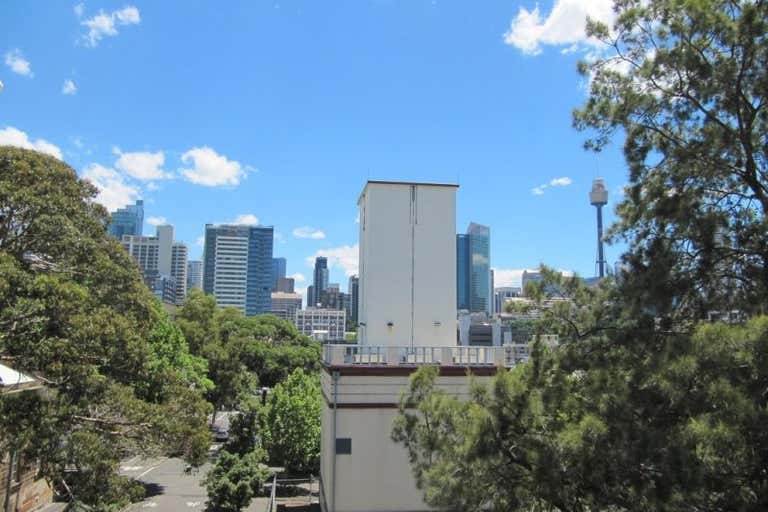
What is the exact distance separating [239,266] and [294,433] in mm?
165633

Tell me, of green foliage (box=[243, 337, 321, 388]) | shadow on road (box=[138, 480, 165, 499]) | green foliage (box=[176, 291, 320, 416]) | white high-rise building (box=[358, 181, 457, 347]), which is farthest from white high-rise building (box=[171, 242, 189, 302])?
white high-rise building (box=[358, 181, 457, 347])

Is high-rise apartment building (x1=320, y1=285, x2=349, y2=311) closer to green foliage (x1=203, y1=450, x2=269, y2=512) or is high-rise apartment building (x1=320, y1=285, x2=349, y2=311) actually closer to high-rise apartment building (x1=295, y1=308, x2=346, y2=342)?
high-rise apartment building (x1=295, y1=308, x2=346, y2=342)

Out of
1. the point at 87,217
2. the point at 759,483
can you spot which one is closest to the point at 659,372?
the point at 759,483

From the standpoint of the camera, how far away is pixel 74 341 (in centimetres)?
862

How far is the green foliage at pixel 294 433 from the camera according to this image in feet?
72.8

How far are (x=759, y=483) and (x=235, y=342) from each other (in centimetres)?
3208

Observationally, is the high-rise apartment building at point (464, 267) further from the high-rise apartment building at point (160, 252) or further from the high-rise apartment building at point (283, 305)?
the high-rise apartment building at point (160, 252)

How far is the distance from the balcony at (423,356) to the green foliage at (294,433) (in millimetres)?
10283

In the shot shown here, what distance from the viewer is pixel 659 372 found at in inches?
184

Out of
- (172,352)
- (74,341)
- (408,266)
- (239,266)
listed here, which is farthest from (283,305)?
(74,341)

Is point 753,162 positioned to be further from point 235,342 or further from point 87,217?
point 235,342

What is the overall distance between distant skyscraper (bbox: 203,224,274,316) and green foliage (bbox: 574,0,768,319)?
17881 cm

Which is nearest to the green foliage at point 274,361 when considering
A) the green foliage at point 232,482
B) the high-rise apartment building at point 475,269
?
the green foliage at point 232,482

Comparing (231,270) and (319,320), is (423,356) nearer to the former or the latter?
(319,320)
